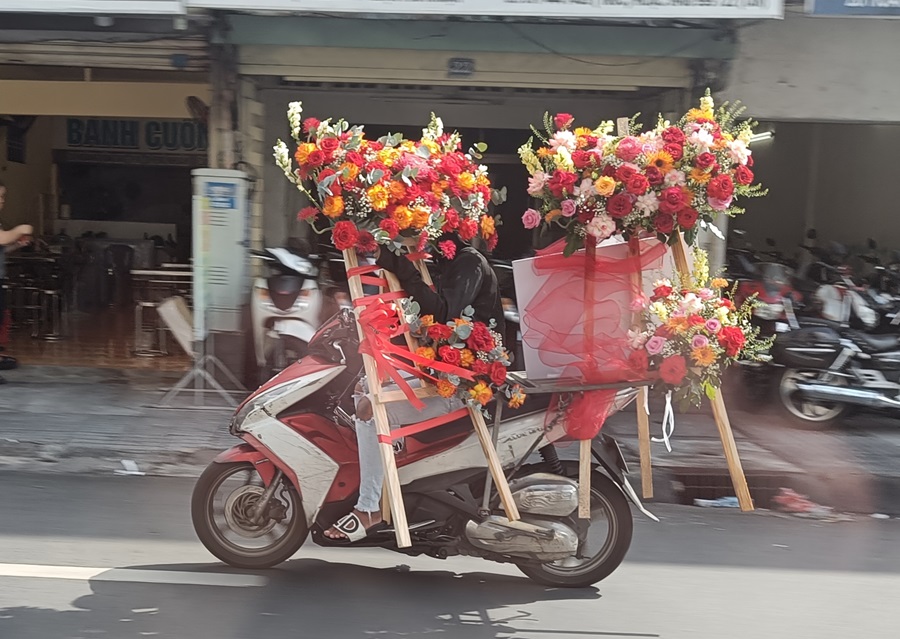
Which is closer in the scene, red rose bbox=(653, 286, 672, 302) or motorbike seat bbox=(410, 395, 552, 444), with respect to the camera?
red rose bbox=(653, 286, 672, 302)

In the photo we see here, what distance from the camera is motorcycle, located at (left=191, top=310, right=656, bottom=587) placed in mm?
4047

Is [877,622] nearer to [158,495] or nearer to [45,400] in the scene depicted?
[158,495]

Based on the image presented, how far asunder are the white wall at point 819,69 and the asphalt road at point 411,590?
469 cm

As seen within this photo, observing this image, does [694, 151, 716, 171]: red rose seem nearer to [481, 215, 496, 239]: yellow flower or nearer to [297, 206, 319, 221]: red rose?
[481, 215, 496, 239]: yellow flower

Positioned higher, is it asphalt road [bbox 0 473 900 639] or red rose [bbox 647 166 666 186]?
red rose [bbox 647 166 666 186]

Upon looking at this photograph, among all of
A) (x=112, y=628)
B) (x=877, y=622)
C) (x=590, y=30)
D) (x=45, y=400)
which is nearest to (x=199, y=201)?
(x=45, y=400)

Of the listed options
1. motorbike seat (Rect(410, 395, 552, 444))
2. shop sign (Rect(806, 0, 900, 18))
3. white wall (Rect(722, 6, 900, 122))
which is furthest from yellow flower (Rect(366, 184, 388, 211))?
white wall (Rect(722, 6, 900, 122))

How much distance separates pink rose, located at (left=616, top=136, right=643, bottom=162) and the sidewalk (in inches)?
87.3

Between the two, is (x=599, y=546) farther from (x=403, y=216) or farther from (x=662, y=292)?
(x=403, y=216)

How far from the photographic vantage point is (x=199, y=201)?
308 inches

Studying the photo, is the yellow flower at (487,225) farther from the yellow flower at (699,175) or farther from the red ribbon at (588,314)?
the yellow flower at (699,175)

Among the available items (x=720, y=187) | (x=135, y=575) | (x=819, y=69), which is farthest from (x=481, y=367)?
(x=819, y=69)

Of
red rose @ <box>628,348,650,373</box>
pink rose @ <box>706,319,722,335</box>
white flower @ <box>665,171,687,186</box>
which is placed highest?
white flower @ <box>665,171,687,186</box>

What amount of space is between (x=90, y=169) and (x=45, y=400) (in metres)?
8.37
